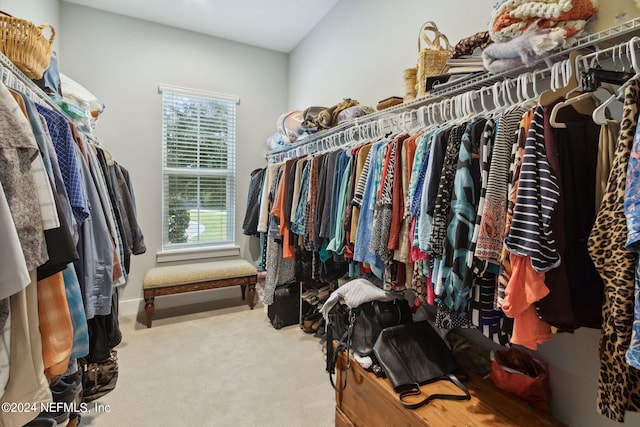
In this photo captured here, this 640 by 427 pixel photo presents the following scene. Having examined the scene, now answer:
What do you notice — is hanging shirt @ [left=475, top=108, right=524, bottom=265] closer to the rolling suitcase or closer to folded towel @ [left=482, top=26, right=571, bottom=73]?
folded towel @ [left=482, top=26, right=571, bottom=73]

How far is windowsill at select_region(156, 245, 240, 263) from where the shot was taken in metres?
3.44

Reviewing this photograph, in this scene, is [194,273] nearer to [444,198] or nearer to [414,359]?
[414,359]

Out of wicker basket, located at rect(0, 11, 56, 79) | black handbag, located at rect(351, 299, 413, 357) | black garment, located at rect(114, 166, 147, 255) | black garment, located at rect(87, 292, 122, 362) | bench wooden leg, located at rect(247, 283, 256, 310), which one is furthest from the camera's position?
bench wooden leg, located at rect(247, 283, 256, 310)

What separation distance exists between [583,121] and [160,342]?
3089 millimetres

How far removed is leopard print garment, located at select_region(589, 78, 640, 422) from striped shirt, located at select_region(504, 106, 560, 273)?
0.10m

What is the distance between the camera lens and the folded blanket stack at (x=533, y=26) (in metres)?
1.03

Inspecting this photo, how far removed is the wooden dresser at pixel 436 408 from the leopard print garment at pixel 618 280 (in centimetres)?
52

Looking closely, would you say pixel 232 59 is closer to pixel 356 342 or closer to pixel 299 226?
pixel 299 226

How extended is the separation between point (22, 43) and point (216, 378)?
6.79 feet

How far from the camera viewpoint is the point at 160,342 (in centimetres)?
263

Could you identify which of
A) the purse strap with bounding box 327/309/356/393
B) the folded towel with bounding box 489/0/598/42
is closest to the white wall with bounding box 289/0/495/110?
the folded towel with bounding box 489/0/598/42

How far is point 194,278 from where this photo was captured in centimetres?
308

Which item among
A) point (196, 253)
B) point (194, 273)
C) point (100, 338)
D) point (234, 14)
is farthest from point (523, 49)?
point (196, 253)

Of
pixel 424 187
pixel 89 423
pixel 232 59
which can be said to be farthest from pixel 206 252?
pixel 424 187
